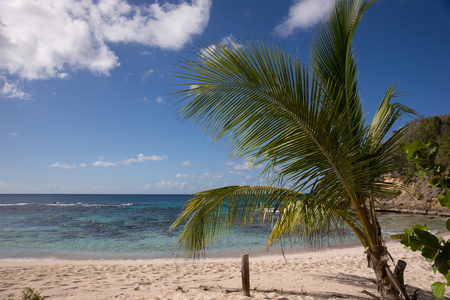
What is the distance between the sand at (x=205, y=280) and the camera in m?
5.37

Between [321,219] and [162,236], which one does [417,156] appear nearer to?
[321,219]

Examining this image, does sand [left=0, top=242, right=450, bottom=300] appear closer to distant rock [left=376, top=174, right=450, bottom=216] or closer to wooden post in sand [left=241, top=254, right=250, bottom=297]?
wooden post in sand [left=241, top=254, right=250, bottom=297]

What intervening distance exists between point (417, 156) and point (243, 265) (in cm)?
459

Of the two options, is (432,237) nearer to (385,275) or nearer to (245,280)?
(385,275)

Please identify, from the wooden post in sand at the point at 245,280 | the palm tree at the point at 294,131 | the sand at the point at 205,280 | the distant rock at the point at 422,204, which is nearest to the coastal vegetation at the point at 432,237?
the palm tree at the point at 294,131

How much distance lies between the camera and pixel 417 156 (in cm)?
110

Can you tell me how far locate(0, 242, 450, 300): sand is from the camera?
17.6ft

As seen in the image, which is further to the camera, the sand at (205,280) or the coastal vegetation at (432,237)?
the sand at (205,280)

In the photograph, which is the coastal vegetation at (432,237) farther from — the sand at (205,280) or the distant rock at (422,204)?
the distant rock at (422,204)

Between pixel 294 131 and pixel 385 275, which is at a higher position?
pixel 294 131

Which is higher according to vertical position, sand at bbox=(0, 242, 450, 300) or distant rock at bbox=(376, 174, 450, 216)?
distant rock at bbox=(376, 174, 450, 216)

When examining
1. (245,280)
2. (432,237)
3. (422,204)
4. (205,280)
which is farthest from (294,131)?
(422,204)

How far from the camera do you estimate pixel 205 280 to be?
22.5 feet

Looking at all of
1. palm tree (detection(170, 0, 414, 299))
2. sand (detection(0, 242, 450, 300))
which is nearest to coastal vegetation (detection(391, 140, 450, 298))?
palm tree (detection(170, 0, 414, 299))
